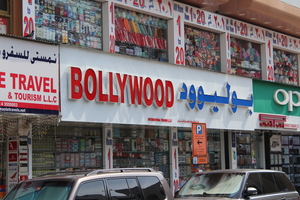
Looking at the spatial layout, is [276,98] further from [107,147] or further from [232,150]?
[107,147]

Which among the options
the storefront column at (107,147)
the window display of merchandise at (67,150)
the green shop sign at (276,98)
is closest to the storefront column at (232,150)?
the green shop sign at (276,98)

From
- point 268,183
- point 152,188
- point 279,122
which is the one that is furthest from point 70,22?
point 279,122

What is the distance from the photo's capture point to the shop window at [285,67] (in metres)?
23.4

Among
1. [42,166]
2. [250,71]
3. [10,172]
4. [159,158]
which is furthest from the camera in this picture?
[250,71]

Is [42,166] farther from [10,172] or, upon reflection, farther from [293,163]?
[293,163]

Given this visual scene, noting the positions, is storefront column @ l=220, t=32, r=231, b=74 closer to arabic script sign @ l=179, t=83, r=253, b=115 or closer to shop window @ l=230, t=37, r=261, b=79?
shop window @ l=230, t=37, r=261, b=79

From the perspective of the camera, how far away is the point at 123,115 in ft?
48.2

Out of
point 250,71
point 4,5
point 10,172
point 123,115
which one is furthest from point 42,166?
point 250,71

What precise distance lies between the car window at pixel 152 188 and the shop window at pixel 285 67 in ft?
51.4

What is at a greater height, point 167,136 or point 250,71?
point 250,71

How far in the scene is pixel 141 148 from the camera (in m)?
17.5

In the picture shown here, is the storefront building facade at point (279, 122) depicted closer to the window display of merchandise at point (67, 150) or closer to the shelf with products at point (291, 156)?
the shelf with products at point (291, 156)

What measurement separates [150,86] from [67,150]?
9.91 ft

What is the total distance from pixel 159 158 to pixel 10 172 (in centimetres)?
593
